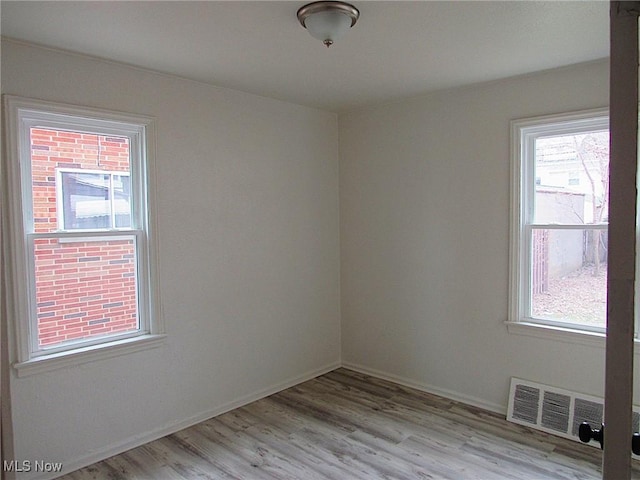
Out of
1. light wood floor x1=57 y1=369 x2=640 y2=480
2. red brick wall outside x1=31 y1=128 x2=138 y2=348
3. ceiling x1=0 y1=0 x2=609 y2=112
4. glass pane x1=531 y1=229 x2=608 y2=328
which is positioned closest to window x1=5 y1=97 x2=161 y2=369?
red brick wall outside x1=31 y1=128 x2=138 y2=348

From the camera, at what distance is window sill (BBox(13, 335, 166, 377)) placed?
2.55 metres

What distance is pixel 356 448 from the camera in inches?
116

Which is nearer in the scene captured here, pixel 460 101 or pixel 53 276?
pixel 53 276

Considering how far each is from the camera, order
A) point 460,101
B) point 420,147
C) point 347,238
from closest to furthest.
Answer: point 460,101, point 420,147, point 347,238

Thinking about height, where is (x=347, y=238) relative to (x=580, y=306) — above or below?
above

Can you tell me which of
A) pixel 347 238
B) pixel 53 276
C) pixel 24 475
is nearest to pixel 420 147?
pixel 347 238

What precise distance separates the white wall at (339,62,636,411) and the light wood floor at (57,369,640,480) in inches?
16.5

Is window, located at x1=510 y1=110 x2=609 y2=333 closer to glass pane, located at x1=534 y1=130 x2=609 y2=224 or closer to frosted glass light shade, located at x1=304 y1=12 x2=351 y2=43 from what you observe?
glass pane, located at x1=534 y1=130 x2=609 y2=224

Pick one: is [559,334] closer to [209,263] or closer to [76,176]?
[209,263]

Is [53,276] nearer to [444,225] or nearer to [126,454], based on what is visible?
[126,454]

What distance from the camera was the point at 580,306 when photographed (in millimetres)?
3119

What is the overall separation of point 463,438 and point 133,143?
3.03 meters

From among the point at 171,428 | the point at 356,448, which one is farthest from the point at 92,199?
the point at 356,448

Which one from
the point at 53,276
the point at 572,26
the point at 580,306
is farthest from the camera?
the point at 580,306
